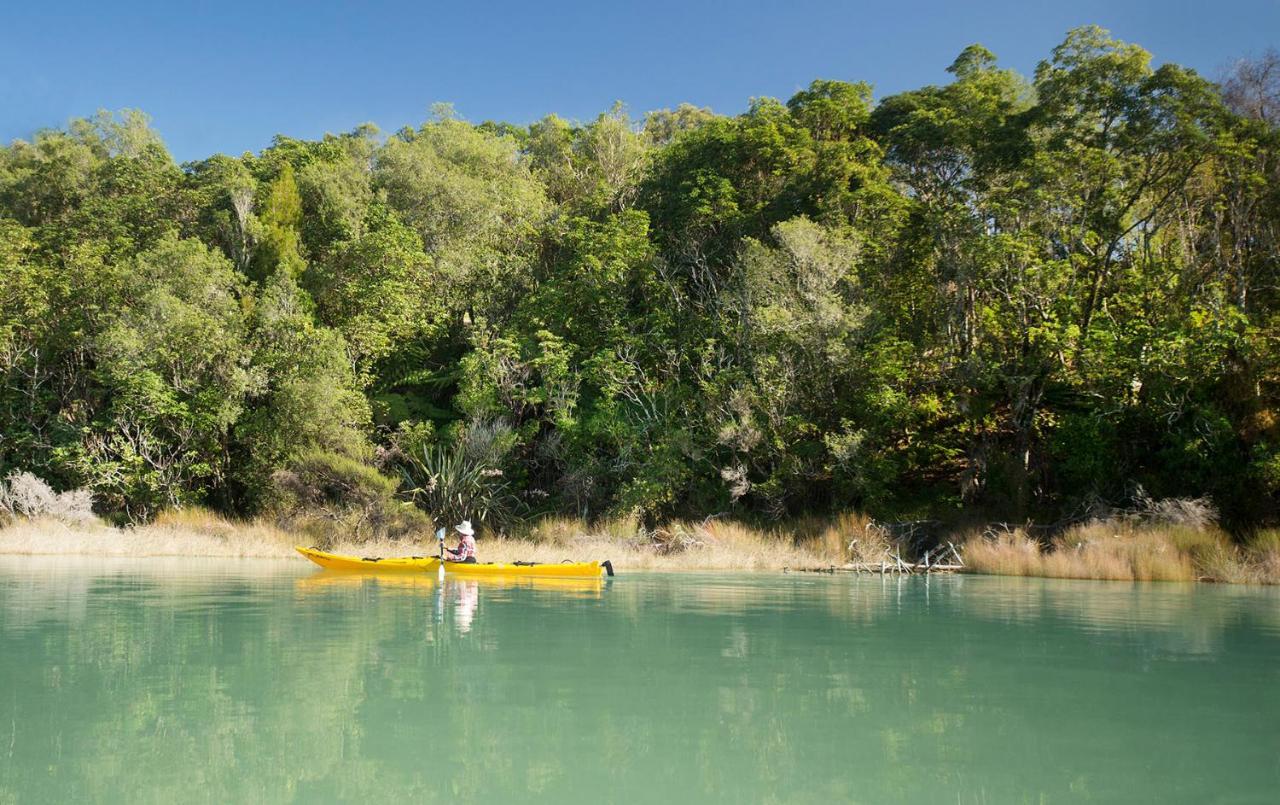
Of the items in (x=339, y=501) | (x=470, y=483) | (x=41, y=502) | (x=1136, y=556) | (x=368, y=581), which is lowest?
(x=368, y=581)

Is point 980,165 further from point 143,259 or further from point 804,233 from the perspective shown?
point 143,259

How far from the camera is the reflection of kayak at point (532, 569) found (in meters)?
17.7

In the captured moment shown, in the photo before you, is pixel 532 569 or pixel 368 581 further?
pixel 532 569

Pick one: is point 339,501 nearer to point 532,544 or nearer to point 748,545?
point 532,544

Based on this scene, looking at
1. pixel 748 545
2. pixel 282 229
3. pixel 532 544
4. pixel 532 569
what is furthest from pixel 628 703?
pixel 282 229

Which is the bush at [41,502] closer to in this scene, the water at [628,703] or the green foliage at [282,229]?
the green foliage at [282,229]

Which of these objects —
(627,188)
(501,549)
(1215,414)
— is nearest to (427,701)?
(501,549)

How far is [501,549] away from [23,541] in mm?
11212

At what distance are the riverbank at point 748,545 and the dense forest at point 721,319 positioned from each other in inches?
55.6

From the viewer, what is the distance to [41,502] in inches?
1080

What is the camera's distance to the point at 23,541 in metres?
24.0

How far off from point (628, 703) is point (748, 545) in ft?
52.8

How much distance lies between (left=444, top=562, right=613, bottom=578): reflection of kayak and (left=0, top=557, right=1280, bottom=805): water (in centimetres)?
467

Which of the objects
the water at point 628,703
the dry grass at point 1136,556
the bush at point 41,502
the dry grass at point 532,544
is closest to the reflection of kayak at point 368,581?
the water at point 628,703
